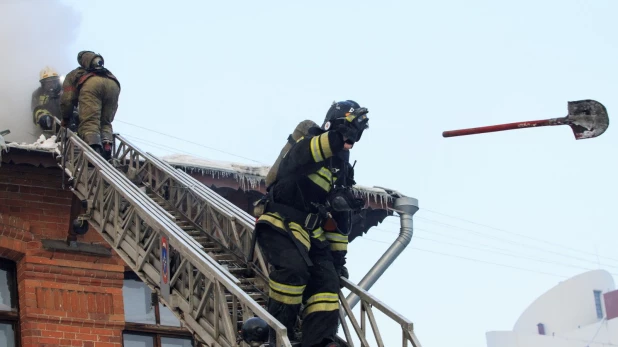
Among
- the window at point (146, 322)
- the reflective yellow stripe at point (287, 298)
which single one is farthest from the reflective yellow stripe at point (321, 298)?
the window at point (146, 322)

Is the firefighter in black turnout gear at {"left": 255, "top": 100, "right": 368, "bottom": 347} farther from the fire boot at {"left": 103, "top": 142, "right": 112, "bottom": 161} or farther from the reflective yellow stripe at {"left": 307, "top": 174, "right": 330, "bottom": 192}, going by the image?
the fire boot at {"left": 103, "top": 142, "right": 112, "bottom": 161}

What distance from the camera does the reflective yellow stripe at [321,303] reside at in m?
7.41

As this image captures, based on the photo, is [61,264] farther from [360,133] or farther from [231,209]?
[360,133]

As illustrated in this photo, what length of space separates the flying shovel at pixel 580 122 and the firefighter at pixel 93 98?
4.42 metres

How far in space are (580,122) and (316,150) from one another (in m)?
1.74

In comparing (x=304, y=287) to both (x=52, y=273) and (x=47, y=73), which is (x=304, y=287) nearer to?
(x=52, y=273)

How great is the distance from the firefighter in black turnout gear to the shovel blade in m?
1.36

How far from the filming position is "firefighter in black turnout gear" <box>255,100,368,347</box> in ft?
24.1

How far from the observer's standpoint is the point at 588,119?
708cm

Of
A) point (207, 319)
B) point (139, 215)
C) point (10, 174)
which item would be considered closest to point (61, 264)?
point (10, 174)

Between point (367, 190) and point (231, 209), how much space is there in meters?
3.25

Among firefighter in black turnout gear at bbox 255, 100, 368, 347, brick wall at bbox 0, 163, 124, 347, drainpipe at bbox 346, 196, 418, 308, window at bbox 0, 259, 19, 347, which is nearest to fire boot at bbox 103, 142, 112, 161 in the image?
brick wall at bbox 0, 163, 124, 347

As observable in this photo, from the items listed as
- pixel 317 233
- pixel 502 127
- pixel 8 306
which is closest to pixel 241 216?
pixel 317 233

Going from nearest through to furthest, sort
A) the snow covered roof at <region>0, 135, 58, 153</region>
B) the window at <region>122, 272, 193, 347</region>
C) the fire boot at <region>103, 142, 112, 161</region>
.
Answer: the snow covered roof at <region>0, 135, 58, 153</region> → the fire boot at <region>103, 142, 112, 161</region> → the window at <region>122, 272, 193, 347</region>
